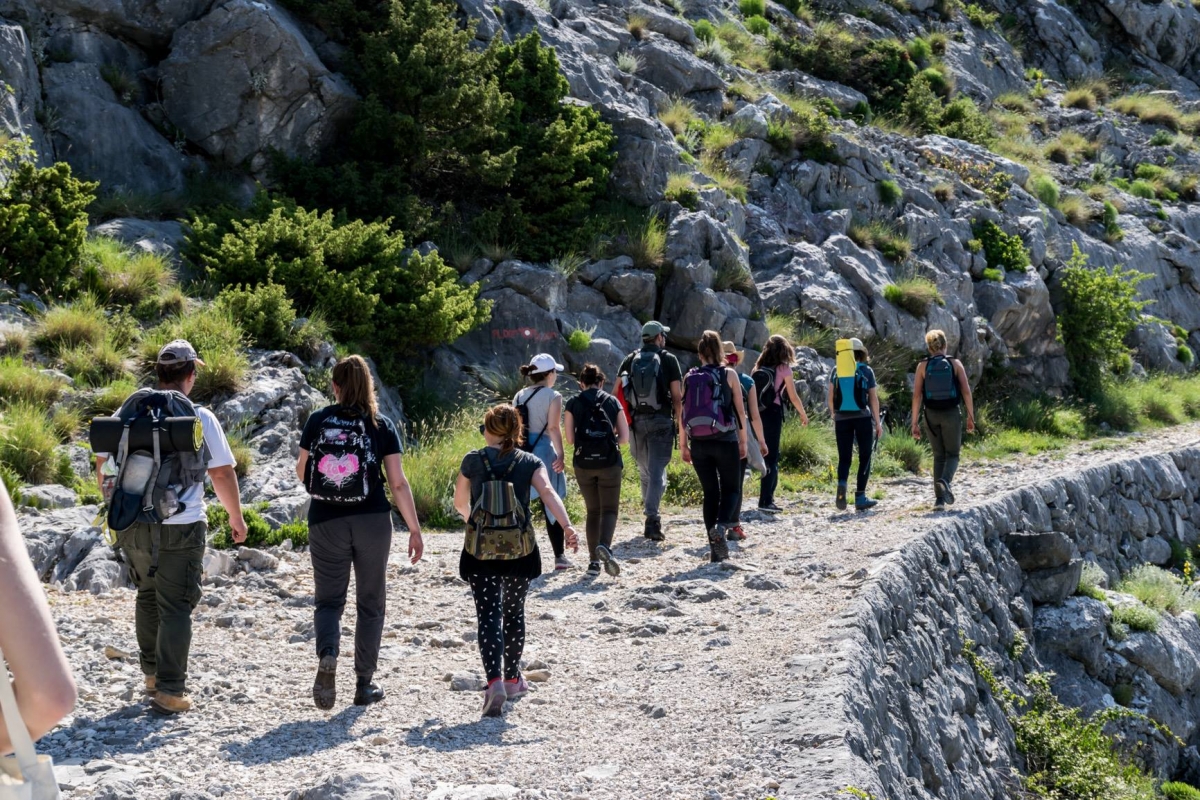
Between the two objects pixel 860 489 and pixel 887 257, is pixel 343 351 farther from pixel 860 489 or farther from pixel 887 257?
pixel 887 257

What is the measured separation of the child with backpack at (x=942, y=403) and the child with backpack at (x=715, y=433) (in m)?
2.85

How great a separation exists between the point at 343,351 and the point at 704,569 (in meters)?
5.60

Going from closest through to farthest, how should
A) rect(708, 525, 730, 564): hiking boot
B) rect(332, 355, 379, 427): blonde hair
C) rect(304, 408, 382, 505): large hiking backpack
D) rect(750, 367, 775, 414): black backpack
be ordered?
rect(304, 408, 382, 505): large hiking backpack < rect(332, 355, 379, 427): blonde hair < rect(708, 525, 730, 564): hiking boot < rect(750, 367, 775, 414): black backpack

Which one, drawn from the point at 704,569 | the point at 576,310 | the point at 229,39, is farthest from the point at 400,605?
the point at 229,39

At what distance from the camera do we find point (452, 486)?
1172 centimetres

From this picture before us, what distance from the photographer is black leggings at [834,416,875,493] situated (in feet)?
39.1

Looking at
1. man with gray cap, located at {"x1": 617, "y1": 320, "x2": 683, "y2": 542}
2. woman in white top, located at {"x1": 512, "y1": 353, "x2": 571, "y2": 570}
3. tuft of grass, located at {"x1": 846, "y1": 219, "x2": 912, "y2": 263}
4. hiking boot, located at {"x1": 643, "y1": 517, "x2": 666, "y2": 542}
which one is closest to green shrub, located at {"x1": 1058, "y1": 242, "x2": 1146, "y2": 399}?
tuft of grass, located at {"x1": 846, "y1": 219, "x2": 912, "y2": 263}

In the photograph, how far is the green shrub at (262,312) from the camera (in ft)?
39.4

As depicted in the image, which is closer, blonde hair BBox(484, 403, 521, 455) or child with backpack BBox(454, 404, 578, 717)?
child with backpack BBox(454, 404, 578, 717)

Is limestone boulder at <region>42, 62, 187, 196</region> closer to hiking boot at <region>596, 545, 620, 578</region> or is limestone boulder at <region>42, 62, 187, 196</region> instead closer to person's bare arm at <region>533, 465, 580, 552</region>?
hiking boot at <region>596, 545, 620, 578</region>

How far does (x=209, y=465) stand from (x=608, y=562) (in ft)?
11.3

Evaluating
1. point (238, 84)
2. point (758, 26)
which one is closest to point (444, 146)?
point (238, 84)

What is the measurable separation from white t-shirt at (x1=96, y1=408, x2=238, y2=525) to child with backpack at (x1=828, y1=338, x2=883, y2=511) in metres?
7.38

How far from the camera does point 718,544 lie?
9109mm
